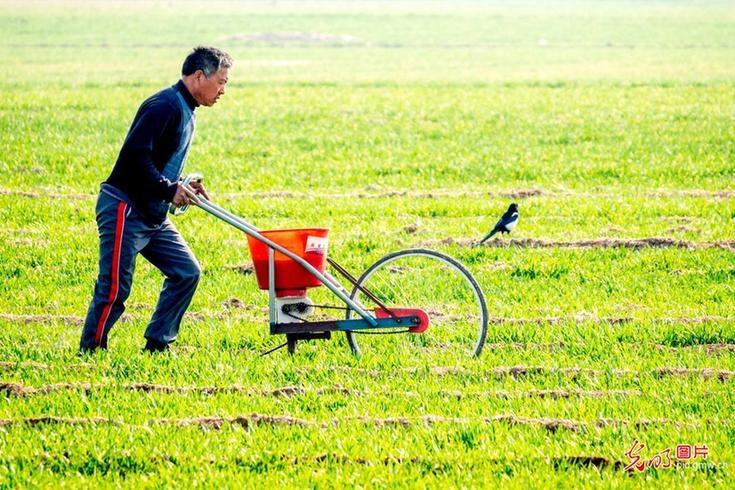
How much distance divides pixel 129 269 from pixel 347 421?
200cm

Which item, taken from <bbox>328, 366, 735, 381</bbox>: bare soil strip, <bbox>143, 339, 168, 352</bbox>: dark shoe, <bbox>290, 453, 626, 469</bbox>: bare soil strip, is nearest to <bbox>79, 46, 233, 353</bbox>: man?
<bbox>143, 339, 168, 352</bbox>: dark shoe

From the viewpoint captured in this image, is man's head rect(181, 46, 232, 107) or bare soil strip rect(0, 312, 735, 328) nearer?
man's head rect(181, 46, 232, 107)

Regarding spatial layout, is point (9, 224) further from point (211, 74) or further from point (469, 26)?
point (469, 26)

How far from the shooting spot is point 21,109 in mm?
22406

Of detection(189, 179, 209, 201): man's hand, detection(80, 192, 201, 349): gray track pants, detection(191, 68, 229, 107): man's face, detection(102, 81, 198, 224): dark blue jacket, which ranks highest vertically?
detection(191, 68, 229, 107): man's face

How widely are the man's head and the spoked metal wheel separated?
157cm

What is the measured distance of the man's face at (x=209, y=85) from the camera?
722 centimetres

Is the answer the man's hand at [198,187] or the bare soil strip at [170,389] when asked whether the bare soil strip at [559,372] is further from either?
the man's hand at [198,187]

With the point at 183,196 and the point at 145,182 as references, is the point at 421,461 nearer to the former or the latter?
the point at 183,196

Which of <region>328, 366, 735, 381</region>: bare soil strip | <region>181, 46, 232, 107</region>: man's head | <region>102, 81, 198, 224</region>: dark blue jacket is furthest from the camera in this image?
<region>181, 46, 232, 107</region>: man's head

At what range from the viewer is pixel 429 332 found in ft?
25.7

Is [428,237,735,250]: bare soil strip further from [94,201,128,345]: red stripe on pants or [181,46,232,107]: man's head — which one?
[94,201,128,345]: red stripe on pants

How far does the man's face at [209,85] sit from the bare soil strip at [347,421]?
2.18 meters

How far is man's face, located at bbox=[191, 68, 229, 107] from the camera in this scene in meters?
7.22
